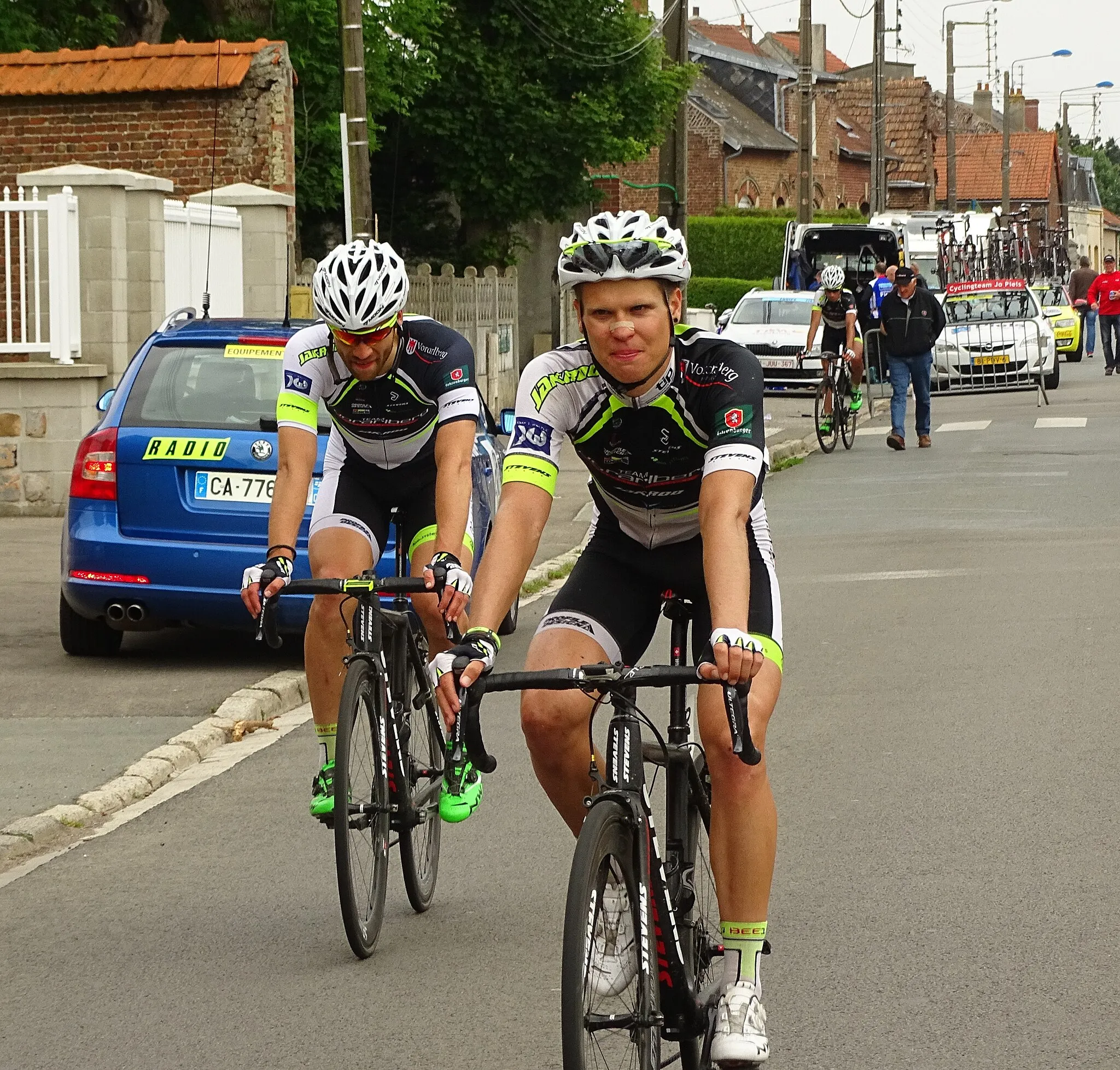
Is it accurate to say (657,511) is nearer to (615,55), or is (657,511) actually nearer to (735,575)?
(735,575)

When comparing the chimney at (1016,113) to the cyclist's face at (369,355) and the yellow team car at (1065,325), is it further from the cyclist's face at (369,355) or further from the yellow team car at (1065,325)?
the cyclist's face at (369,355)

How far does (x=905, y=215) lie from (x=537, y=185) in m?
14.5

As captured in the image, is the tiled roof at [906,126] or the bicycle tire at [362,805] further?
the tiled roof at [906,126]

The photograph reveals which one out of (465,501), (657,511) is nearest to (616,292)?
(657,511)

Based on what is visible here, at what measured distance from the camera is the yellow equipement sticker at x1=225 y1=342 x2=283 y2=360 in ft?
33.3

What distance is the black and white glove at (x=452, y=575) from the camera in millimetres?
5582

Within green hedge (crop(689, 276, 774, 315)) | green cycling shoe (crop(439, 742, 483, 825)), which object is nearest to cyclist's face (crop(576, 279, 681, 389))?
green cycling shoe (crop(439, 742, 483, 825))

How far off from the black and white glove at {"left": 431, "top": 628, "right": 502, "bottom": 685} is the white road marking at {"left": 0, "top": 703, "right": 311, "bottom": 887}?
9.88 feet

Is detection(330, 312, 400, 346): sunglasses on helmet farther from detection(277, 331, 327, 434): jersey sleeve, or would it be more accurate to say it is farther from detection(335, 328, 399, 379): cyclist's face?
detection(277, 331, 327, 434): jersey sleeve

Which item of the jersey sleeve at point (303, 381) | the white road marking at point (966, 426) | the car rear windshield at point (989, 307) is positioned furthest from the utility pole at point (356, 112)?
the car rear windshield at point (989, 307)

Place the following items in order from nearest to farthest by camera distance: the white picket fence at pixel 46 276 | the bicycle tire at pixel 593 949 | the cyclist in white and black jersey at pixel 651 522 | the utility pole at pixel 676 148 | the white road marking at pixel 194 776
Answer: the bicycle tire at pixel 593 949, the cyclist in white and black jersey at pixel 651 522, the white road marking at pixel 194 776, the white picket fence at pixel 46 276, the utility pole at pixel 676 148

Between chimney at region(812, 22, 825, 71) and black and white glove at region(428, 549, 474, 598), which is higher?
chimney at region(812, 22, 825, 71)

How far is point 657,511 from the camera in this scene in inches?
186

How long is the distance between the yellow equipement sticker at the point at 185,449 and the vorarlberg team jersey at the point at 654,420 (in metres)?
5.41
